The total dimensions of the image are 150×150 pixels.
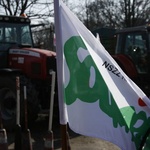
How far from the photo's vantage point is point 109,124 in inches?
139

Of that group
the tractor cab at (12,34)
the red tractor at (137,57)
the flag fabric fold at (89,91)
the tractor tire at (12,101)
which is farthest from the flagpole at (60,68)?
the red tractor at (137,57)

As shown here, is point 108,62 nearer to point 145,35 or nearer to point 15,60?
point 15,60

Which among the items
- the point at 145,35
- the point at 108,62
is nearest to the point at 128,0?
the point at 145,35

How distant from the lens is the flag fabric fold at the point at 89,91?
3506mm

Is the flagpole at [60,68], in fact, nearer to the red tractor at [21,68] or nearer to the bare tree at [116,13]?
the red tractor at [21,68]

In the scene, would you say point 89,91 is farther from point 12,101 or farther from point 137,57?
point 137,57

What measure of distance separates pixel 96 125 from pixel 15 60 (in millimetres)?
5673

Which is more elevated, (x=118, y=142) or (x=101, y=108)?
(x=101, y=108)

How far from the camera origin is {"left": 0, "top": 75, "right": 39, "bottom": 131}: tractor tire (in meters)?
7.91

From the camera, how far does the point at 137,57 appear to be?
10.3 m

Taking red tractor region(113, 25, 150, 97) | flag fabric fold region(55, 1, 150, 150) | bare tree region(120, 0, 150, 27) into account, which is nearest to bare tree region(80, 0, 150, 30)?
bare tree region(120, 0, 150, 27)

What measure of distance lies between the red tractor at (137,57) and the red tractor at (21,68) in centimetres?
235

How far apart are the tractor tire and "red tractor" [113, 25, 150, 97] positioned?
3026mm

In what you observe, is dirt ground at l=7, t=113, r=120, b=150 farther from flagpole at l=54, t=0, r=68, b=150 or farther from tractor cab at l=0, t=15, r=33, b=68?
flagpole at l=54, t=0, r=68, b=150
